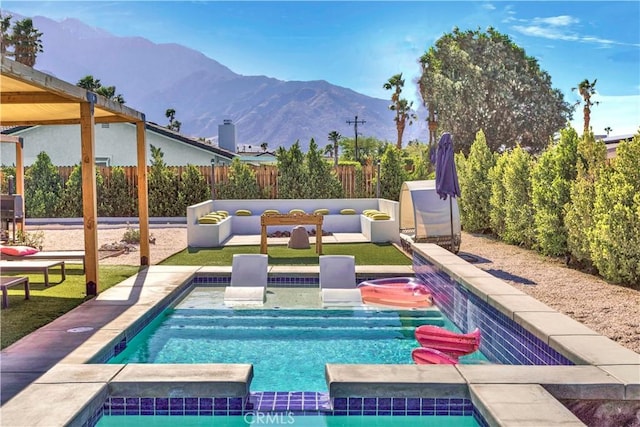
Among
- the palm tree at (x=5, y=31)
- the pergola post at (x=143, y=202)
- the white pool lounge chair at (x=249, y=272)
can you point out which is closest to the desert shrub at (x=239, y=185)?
the pergola post at (x=143, y=202)

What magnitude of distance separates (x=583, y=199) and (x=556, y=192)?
3.61 ft

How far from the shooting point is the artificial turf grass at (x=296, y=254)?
11.2 metres

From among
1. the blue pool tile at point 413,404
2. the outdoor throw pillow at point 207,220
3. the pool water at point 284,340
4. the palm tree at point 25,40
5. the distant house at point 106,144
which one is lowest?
the pool water at point 284,340

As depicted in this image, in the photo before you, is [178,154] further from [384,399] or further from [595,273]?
[384,399]

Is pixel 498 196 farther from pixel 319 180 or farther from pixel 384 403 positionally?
pixel 384 403

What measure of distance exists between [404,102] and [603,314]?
6143 centimetres

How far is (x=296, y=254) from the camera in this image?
12.3m

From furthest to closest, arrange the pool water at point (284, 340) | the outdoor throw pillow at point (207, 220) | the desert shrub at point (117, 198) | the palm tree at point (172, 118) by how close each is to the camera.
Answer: the palm tree at point (172, 118) < the desert shrub at point (117, 198) < the outdoor throw pillow at point (207, 220) < the pool water at point (284, 340)

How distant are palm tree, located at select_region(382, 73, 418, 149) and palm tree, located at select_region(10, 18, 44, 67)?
35299 millimetres

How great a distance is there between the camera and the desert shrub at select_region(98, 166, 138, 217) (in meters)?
21.8

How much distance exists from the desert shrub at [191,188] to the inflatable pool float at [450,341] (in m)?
16.3

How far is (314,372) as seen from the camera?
5.85m

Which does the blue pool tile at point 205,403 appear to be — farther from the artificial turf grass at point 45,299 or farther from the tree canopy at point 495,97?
the tree canopy at point 495,97

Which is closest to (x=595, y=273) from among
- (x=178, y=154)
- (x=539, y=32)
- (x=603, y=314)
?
(x=603, y=314)
